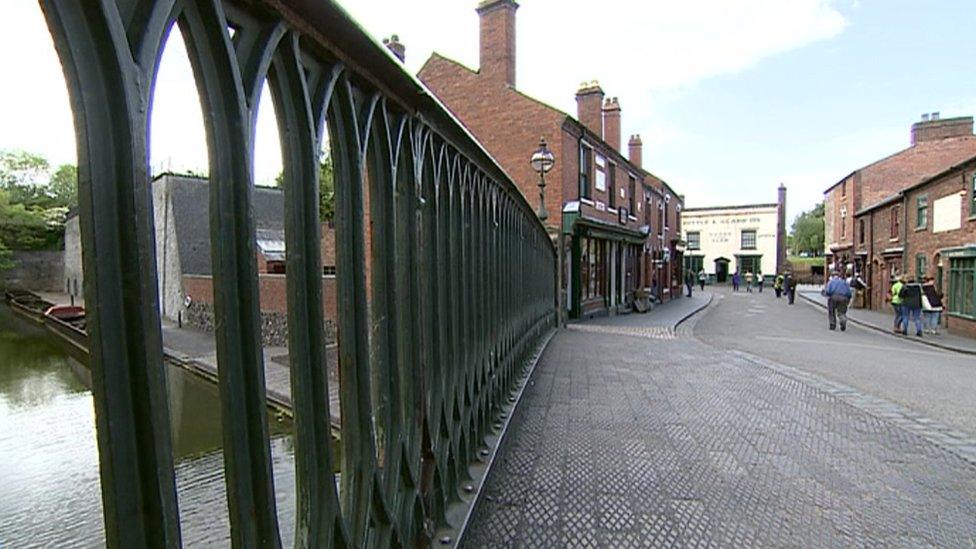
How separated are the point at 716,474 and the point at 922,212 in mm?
23162

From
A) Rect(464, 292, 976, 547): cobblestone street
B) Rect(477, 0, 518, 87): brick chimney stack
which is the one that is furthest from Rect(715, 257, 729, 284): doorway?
Rect(464, 292, 976, 547): cobblestone street

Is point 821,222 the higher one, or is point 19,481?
point 821,222

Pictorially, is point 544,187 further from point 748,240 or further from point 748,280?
point 748,240

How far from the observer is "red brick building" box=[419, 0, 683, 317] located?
54.6 feet

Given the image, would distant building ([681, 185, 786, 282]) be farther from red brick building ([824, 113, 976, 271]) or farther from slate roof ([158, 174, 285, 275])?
slate roof ([158, 174, 285, 275])

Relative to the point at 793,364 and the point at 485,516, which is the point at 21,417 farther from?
the point at 793,364

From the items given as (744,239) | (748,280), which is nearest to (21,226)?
(748,280)

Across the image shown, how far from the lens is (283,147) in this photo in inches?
49.9

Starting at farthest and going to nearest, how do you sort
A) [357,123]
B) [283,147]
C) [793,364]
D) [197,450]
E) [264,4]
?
[793,364] → [197,450] → [357,123] → [283,147] → [264,4]

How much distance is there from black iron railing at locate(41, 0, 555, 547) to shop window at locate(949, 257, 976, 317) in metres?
20.0

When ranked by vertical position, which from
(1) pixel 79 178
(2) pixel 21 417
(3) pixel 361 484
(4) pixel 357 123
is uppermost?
(4) pixel 357 123

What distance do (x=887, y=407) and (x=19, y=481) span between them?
10.1 meters

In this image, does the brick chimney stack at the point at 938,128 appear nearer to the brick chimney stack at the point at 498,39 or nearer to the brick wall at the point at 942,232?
the brick wall at the point at 942,232

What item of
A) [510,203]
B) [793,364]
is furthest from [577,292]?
[510,203]
